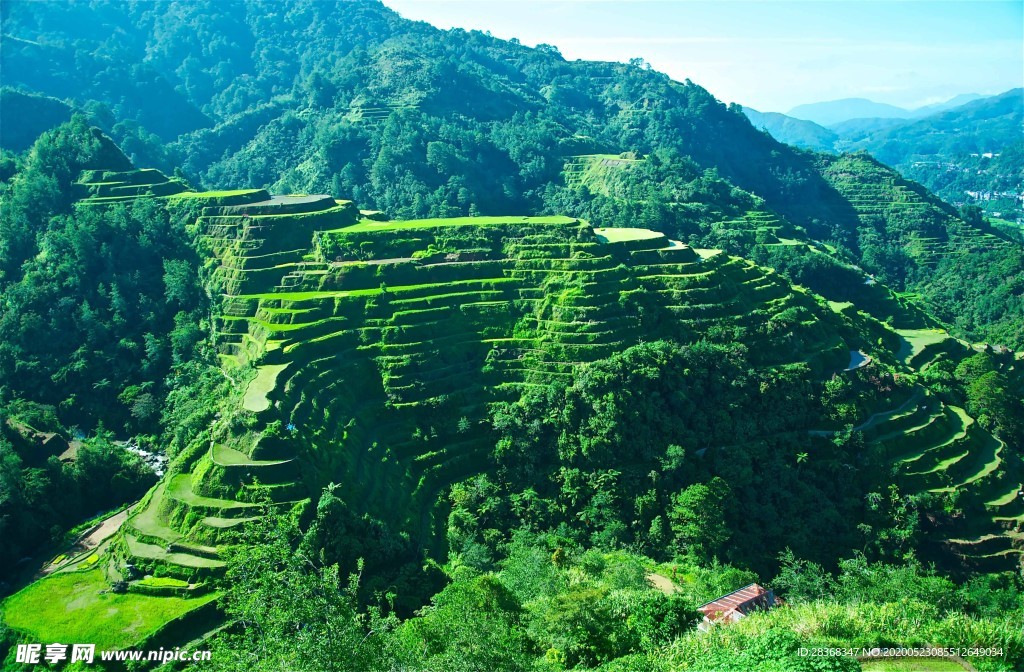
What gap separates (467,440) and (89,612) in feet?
54.1

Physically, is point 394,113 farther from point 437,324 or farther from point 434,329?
point 434,329

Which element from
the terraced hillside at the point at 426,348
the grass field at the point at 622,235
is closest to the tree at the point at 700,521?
the terraced hillside at the point at 426,348

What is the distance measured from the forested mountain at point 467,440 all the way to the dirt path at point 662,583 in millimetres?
165

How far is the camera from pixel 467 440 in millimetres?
35312

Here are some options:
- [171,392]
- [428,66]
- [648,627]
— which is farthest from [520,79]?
[648,627]

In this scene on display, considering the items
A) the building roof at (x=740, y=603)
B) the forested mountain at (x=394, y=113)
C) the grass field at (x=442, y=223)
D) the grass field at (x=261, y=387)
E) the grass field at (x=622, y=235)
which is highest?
the forested mountain at (x=394, y=113)

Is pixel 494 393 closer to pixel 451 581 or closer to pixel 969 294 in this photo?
pixel 451 581

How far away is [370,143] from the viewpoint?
2955 inches

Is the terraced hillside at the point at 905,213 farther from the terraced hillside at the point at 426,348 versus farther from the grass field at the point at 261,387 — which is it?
the grass field at the point at 261,387

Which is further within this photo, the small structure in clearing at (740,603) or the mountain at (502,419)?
the mountain at (502,419)

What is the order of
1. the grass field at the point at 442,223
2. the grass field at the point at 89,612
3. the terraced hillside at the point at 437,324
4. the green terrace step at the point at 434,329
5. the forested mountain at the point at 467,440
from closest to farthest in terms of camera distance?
the forested mountain at the point at 467,440
the grass field at the point at 89,612
the green terrace step at the point at 434,329
the terraced hillside at the point at 437,324
the grass field at the point at 442,223

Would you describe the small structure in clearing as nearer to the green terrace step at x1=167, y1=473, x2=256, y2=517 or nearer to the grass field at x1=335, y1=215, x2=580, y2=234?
the green terrace step at x1=167, y1=473, x2=256, y2=517

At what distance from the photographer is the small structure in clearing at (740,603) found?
78.5 ft

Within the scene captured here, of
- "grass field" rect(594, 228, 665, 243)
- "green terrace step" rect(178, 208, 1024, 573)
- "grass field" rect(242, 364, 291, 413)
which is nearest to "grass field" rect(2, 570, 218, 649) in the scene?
"green terrace step" rect(178, 208, 1024, 573)
